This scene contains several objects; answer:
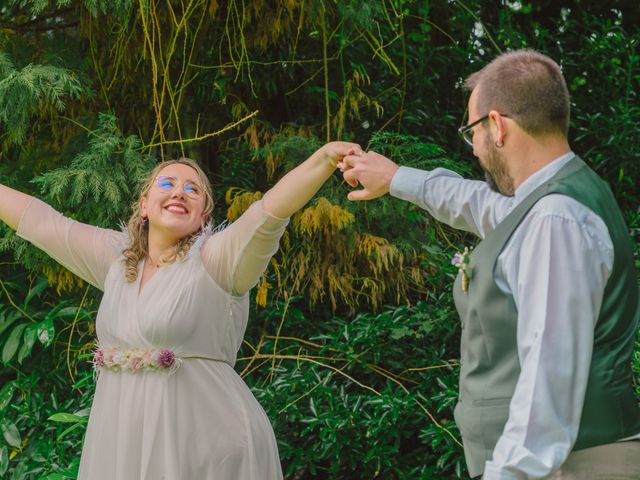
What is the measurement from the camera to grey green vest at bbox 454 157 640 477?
1765mm

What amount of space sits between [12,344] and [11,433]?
42cm

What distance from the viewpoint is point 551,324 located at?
1695mm

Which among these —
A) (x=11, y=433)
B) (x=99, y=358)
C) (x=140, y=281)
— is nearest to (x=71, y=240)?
(x=140, y=281)

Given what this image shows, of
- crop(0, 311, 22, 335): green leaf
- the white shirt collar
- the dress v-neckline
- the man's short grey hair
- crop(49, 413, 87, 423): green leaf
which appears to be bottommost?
crop(49, 413, 87, 423): green leaf

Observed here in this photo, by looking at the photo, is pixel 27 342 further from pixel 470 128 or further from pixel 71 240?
pixel 470 128

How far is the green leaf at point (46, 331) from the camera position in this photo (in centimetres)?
432

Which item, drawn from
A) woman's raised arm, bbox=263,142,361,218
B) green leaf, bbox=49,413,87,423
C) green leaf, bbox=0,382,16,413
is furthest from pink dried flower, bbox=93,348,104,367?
green leaf, bbox=0,382,16,413

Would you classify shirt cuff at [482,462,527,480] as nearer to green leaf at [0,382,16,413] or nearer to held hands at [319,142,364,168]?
held hands at [319,142,364,168]

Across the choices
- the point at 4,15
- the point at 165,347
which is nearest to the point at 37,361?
the point at 4,15

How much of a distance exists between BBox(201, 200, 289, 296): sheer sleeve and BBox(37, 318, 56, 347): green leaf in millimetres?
1614

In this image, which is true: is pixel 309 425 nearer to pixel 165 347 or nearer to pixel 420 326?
pixel 420 326

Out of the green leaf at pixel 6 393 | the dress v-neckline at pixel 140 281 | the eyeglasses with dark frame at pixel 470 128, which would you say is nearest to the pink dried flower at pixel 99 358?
the dress v-neckline at pixel 140 281

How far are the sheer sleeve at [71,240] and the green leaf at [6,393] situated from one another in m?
1.55

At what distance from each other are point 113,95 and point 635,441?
357cm
